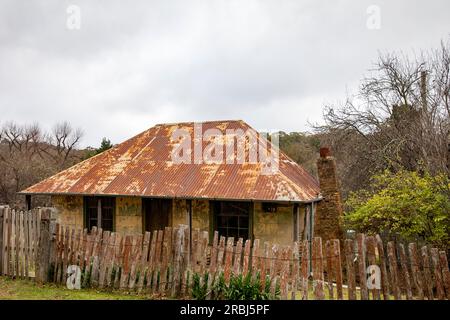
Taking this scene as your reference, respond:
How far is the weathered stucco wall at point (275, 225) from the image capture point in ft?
39.5

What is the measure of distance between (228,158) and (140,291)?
665 centimetres

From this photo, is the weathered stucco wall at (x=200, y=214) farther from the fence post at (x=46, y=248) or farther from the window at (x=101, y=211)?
the fence post at (x=46, y=248)

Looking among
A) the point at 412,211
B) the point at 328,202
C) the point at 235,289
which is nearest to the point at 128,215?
the point at 328,202

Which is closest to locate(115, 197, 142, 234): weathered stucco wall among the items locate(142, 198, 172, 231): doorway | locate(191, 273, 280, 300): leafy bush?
locate(142, 198, 172, 231): doorway

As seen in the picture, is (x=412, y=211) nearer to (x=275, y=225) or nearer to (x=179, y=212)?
(x=275, y=225)

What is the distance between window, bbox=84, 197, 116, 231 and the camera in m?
14.5

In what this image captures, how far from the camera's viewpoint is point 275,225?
1227 centimetres

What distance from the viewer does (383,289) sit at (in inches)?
276

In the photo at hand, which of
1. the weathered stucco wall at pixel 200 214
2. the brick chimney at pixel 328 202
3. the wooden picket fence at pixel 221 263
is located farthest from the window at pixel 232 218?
the wooden picket fence at pixel 221 263

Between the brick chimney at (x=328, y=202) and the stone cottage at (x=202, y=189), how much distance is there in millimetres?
32

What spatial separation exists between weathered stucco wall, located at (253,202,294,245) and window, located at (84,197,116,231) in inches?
209

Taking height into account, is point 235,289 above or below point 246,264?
below

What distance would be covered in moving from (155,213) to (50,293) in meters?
5.65
